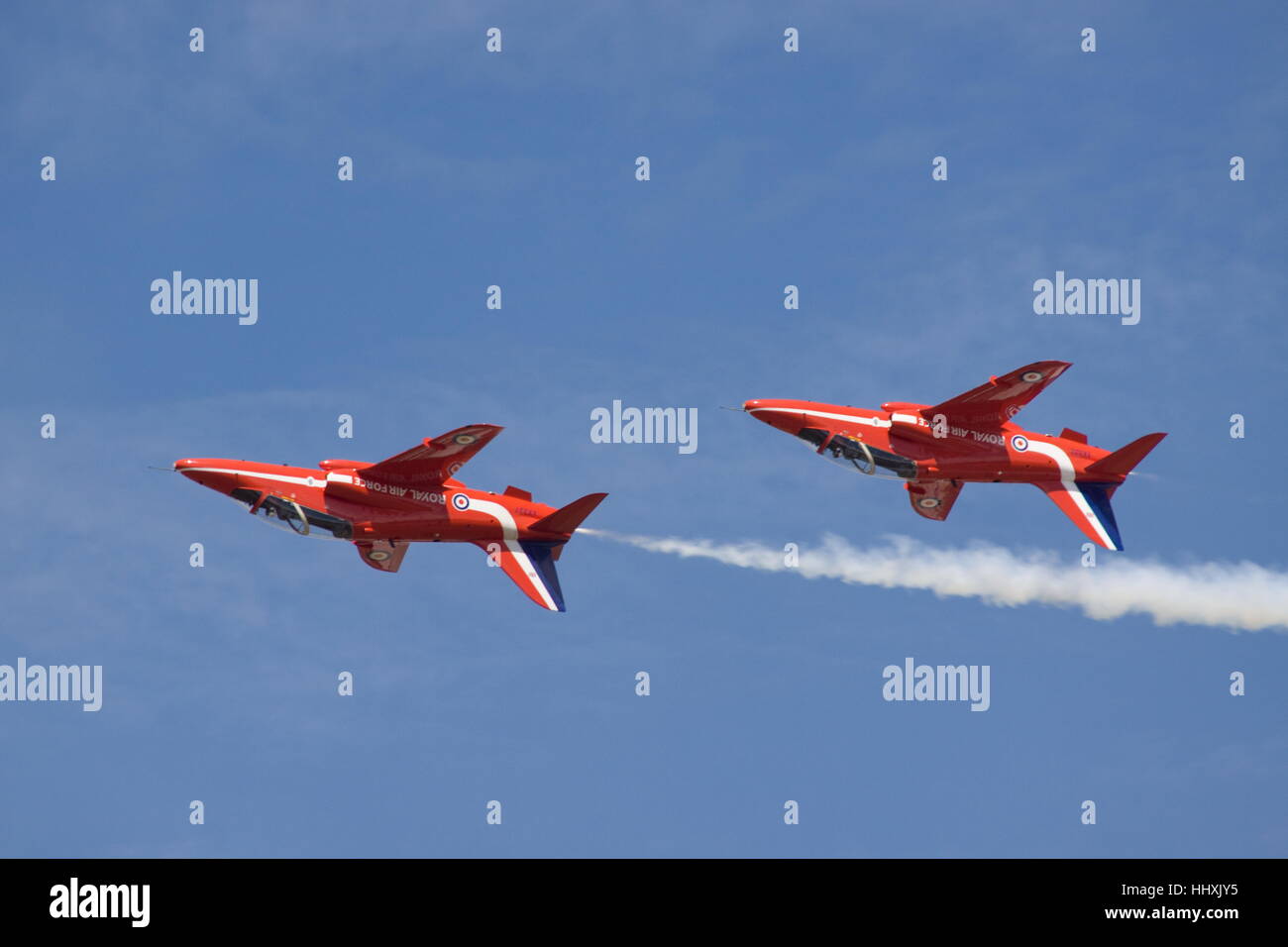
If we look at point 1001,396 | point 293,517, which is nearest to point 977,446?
point 1001,396

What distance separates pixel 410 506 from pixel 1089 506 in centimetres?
2819

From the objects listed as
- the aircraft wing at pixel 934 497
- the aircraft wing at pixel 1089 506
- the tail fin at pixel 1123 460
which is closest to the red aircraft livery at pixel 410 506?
the aircraft wing at pixel 934 497

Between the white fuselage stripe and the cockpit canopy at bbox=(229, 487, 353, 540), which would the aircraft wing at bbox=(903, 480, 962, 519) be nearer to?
the cockpit canopy at bbox=(229, 487, 353, 540)

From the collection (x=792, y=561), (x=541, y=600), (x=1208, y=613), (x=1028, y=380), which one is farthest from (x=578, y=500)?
(x=1208, y=613)

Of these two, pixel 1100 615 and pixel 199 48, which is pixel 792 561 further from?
pixel 199 48

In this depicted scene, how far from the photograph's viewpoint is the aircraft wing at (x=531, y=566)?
99.6m

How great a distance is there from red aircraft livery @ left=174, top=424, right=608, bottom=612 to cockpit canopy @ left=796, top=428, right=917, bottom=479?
31.0 feet

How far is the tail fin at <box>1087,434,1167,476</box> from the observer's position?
102688 millimetres

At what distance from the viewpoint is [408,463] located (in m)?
97.8

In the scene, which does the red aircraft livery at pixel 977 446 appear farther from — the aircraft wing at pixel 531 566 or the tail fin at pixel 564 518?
the aircraft wing at pixel 531 566

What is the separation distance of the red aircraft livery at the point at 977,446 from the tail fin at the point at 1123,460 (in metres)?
0.04

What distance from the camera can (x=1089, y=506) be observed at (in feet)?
336

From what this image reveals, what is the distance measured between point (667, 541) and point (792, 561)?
5515 millimetres

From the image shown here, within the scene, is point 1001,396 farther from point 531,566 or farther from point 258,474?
point 258,474
